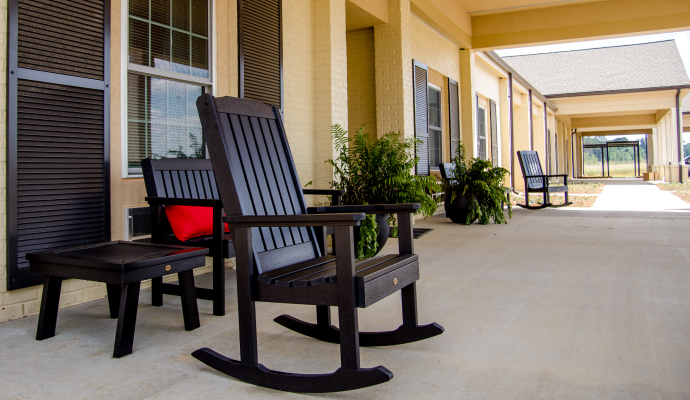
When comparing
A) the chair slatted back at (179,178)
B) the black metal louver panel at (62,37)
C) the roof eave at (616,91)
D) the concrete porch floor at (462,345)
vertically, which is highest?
the roof eave at (616,91)

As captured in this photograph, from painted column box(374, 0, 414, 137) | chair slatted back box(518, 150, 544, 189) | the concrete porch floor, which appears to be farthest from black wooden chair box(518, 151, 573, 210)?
the concrete porch floor

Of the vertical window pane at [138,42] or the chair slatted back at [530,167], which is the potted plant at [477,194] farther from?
the vertical window pane at [138,42]

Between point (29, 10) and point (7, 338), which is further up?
point (29, 10)

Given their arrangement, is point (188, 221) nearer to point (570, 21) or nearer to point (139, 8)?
point (139, 8)

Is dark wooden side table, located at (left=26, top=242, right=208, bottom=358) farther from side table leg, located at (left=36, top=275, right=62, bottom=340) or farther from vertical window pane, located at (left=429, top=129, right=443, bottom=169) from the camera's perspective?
vertical window pane, located at (left=429, top=129, right=443, bottom=169)

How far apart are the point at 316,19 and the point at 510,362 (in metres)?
4.17

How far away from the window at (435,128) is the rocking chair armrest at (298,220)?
6.71 meters

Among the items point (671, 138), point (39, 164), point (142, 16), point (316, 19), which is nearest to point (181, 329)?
point (39, 164)

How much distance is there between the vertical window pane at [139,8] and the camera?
10.8ft

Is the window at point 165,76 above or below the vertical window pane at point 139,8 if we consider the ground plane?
below

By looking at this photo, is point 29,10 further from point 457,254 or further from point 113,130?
point 457,254

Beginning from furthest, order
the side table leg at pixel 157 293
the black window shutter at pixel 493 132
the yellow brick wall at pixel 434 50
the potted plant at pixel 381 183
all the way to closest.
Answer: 1. the black window shutter at pixel 493 132
2. the yellow brick wall at pixel 434 50
3. the potted plant at pixel 381 183
4. the side table leg at pixel 157 293

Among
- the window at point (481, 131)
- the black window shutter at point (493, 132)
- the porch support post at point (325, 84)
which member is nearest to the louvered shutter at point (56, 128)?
the porch support post at point (325, 84)

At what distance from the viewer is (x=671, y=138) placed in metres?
17.0
